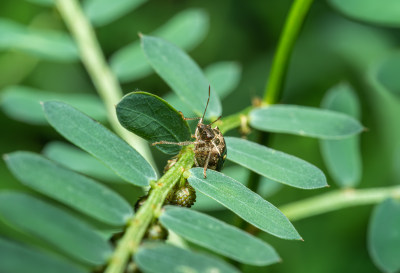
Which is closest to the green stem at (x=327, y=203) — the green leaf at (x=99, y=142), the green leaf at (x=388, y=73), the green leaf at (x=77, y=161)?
the green leaf at (x=388, y=73)

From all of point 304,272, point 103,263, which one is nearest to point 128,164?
point 103,263

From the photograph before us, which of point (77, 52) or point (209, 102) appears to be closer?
point (209, 102)

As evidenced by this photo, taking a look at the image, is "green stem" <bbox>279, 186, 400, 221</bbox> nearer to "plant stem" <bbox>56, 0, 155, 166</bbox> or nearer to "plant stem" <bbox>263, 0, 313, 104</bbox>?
"plant stem" <bbox>263, 0, 313, 104</bbox>

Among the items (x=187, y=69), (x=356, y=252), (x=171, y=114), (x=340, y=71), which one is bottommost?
(x=171, y=114)

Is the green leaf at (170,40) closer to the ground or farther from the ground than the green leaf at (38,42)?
farther from the ground

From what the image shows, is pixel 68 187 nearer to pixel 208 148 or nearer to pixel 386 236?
pixel 208 148

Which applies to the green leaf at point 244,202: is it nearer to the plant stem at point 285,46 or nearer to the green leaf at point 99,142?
the green leaf at point 99,142

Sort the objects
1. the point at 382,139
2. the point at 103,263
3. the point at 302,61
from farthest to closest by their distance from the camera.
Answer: the point at 302,61 < the point at 382,139 < the point at 103,263

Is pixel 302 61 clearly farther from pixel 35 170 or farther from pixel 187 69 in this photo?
pixel 35 170
